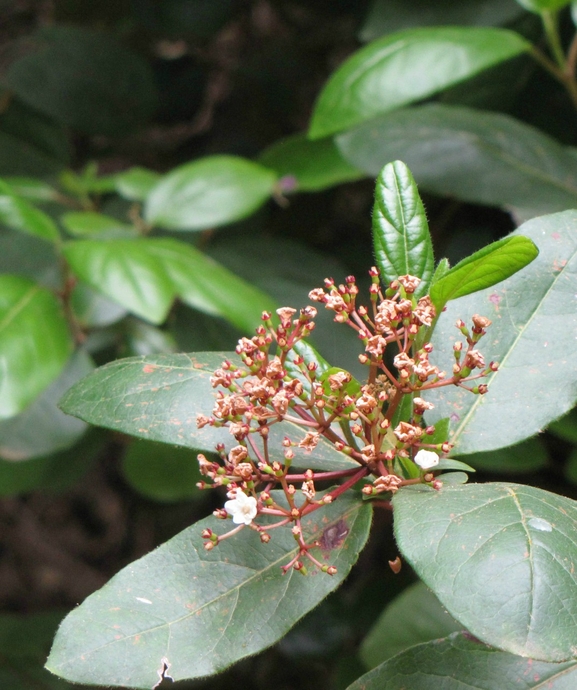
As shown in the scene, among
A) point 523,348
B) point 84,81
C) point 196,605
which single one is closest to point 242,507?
point 196,605

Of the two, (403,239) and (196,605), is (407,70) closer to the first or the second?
(403,239)

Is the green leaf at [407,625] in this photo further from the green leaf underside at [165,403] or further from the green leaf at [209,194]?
the green leaf at [209,194]

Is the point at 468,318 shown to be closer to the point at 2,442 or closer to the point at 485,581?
the point at 485,581

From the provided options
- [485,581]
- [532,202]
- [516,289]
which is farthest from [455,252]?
[485,581]

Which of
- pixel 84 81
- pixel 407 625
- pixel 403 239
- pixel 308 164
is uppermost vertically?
pixel 84 81

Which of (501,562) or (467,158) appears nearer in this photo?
(501,562)

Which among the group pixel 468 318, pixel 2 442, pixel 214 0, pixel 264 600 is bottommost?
pixel 2 442

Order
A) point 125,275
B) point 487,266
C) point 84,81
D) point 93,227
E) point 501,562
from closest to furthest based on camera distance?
point 501,562 < point 487,266 < point 125,275 < point 93,227 < point 84,81

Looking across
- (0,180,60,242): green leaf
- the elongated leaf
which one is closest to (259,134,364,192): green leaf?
the elongated leaf
